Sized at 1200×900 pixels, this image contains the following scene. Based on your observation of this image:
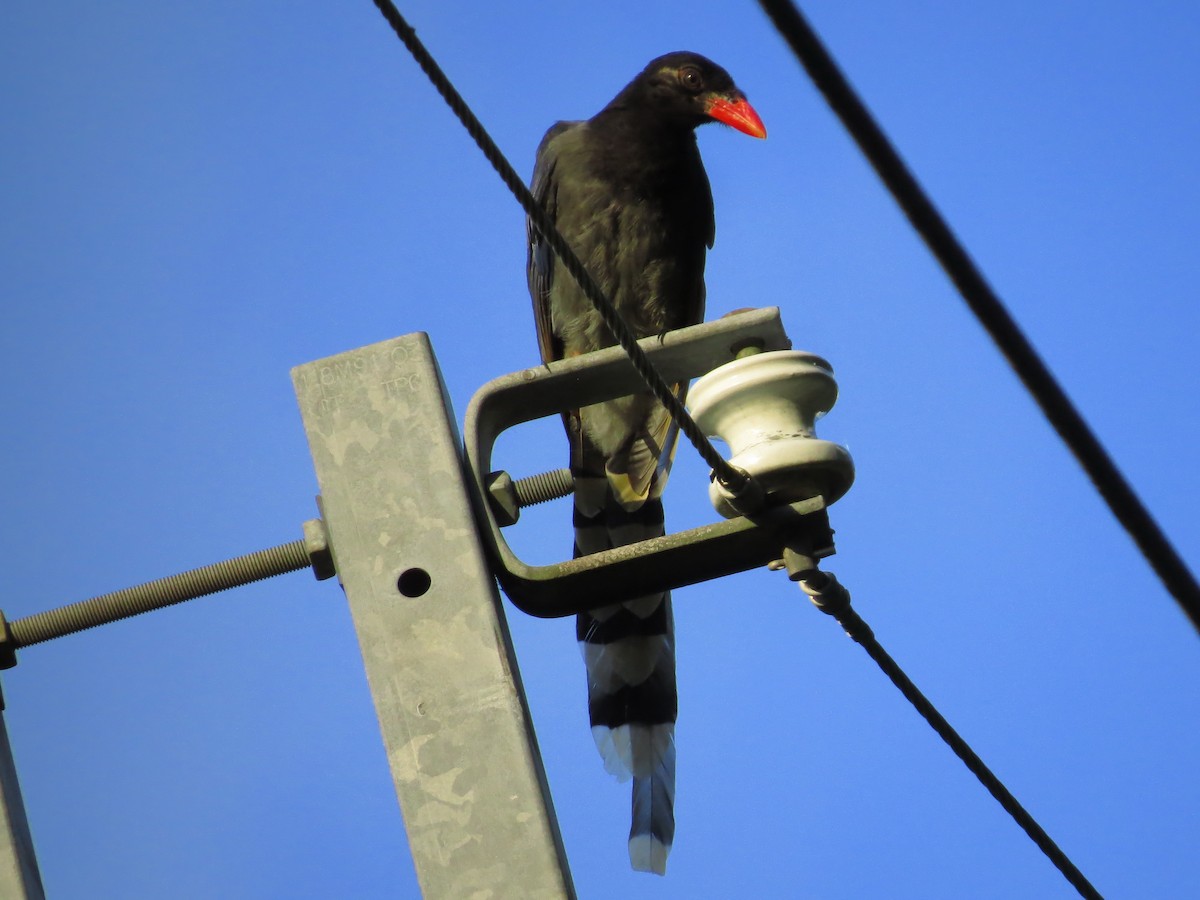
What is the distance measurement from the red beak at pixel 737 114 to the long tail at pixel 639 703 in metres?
3.13

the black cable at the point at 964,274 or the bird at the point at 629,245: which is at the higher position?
the bird at the point at 629,245

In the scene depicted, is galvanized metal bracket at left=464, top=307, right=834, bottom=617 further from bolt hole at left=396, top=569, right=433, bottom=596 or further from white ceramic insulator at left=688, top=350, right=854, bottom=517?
bolt hole at left=396, top=569, right=433, bottom=596

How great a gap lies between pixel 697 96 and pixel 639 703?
369 cm

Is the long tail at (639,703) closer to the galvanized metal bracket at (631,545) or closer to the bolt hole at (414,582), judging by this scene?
the galvanized metal bracket at (631,545)

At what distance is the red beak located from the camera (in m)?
6.99

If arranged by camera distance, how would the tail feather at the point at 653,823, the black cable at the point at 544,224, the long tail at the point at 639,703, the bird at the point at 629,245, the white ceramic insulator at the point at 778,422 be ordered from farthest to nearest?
the bird at the point at 629,245, the long tail at the point at 639,703, the tail feather at the point at 653,823, the white ceramic insulator at the point at 778,422, the black cable at the point at 544,224

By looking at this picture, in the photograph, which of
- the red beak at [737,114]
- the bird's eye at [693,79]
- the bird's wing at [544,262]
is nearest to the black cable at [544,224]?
Answer: the bird's wing at [544,262]

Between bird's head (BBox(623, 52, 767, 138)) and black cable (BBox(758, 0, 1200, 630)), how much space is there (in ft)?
17.7

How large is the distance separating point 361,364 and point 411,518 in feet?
1.18

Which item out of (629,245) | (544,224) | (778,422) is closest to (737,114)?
(629,245)

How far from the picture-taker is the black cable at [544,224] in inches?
97.0

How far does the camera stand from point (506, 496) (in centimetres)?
317

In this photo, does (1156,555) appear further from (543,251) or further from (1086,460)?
(543,251)

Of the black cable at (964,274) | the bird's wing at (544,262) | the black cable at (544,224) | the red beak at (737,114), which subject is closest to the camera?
the black cable at (964,274)
